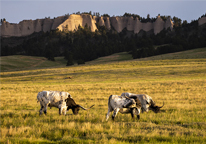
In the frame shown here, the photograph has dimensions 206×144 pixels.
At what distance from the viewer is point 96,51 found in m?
139

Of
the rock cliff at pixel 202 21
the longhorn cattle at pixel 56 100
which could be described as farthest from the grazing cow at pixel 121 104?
the rock cliff at pixel 202 21

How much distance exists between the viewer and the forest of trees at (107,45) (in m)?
116

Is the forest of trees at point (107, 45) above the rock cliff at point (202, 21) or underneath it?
underneath

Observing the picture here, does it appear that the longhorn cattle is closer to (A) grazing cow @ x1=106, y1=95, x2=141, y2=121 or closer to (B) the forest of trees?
(A) grazing cow @ x1=106, y1=95, x2=141, y2=121

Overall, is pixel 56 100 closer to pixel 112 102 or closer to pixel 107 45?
pixel 112 102

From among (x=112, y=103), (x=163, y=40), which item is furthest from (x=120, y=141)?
(x=163, y=40)

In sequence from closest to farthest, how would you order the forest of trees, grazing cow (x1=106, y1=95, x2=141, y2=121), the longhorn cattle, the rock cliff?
grazing cow (x1=106, y1=95, x2=141, y2=121)
the longhorn cattle
the forest of trees
the rock cliff

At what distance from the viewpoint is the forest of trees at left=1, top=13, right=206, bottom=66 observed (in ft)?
379

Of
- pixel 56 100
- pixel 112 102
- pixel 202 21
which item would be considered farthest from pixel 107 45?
pixel 112 102

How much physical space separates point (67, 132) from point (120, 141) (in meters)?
2.32

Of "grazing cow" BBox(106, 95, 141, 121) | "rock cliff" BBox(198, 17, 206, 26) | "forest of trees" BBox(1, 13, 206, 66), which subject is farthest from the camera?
"rock cliff" BBox(198, 17, 206, 26)

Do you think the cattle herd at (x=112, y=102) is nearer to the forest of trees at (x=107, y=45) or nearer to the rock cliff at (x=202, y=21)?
the forest of trees at (x=107, y=45)

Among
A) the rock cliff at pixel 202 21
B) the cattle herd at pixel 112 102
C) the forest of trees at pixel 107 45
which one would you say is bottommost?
the cattle herd at pixel 112 102

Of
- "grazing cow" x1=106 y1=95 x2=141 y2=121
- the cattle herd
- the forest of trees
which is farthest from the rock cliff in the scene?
"grazing cow" x1=106 y1=95 x2=141 y2=121
